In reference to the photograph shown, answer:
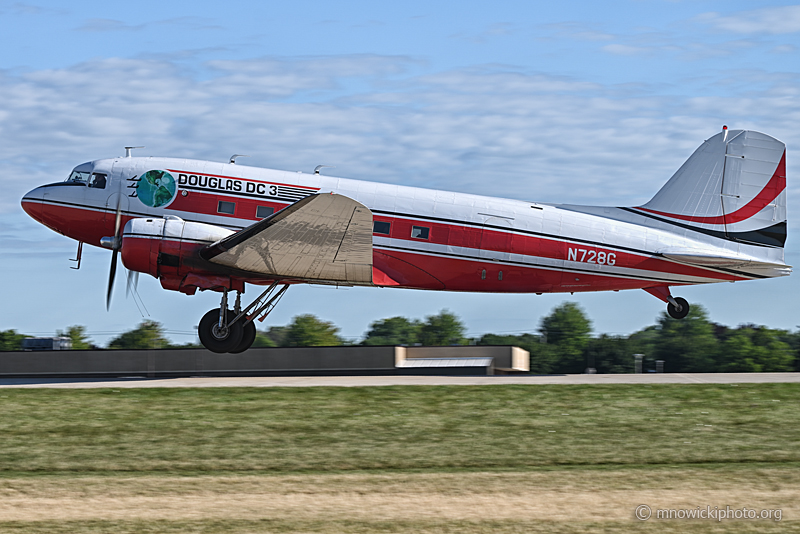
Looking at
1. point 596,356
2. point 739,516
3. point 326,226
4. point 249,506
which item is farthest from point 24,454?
point 596,356

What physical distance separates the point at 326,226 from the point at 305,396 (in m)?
4.00

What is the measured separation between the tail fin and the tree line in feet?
84.3

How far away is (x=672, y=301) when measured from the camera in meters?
23.5

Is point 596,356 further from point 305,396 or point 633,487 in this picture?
point 633,487

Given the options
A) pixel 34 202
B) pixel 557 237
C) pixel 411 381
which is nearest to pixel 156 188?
pixel 34 202

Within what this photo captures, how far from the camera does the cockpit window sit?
2267cm

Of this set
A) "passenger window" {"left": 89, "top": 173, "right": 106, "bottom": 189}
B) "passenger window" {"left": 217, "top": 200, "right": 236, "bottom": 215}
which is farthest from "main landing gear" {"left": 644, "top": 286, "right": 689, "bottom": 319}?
"passenger window" {"left": 89, "top": 173, "right": 106, "bottom": 189}

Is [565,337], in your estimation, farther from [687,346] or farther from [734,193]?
[734,193]

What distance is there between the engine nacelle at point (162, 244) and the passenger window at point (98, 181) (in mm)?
2377

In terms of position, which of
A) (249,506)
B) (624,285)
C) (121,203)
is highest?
(121,203)

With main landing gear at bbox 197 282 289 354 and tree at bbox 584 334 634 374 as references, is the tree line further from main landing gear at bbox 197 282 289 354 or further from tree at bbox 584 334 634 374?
main landing gear at bbox 197 282 289 354

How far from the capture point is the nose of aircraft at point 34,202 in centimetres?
2286

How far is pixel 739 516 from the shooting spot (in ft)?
33.8

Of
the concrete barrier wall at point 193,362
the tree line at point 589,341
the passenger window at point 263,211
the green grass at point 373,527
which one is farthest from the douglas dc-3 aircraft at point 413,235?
the tree line at point 589,341
